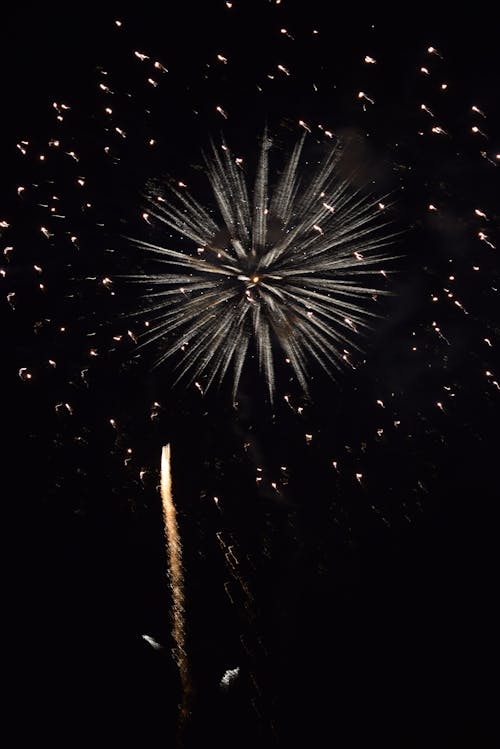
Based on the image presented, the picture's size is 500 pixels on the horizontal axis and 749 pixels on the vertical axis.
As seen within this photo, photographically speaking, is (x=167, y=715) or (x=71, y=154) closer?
(x=71, y=154)

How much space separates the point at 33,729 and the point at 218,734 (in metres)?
2.63

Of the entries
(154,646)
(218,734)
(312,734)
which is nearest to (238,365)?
(154,646)

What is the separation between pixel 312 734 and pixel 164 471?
5.33m

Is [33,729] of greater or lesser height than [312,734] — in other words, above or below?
above

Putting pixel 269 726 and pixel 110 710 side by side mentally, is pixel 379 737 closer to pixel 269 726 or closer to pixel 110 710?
pixel 269 726

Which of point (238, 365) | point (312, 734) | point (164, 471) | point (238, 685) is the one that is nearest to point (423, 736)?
point (312, 734)

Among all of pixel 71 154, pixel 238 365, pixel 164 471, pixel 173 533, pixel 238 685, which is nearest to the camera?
pixel 71 154

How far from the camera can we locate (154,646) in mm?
7246

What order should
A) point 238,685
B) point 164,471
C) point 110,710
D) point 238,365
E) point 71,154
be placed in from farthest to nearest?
point 238,685, point 110,710, point 164,471, point 238,365, point 71,154

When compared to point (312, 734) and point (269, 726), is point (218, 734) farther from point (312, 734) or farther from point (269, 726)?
point (312, 734)

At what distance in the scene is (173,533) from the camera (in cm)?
682

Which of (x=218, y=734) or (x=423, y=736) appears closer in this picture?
(x=218, y=734)

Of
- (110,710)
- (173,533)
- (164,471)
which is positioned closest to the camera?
(164,471)

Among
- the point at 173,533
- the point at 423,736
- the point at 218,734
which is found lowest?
the point at 423,736
